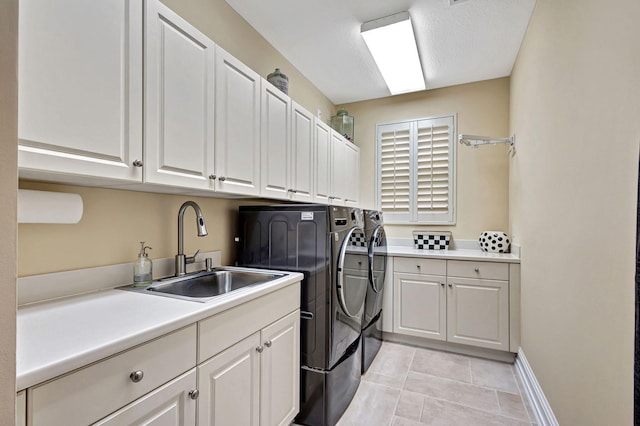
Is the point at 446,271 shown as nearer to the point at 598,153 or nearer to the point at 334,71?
the point at 598,153

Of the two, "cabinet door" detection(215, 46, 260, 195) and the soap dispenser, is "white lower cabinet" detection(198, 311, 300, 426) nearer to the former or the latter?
the soap dispenser

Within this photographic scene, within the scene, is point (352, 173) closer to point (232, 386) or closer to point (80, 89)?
point (232, 386)

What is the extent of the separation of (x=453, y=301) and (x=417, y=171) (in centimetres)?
146

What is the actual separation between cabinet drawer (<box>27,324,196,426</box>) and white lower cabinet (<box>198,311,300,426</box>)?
0.48 ft

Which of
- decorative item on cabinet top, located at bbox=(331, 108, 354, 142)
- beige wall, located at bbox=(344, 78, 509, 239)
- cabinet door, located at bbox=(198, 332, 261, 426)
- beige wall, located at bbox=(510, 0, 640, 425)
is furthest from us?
decorative item on cabinet top, located at bbox=(331, 108, 354, 142)

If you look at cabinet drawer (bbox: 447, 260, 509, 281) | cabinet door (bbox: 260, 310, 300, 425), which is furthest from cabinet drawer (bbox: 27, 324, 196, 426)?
cabinet drawer (bbox: 447, 260, 509, 281)

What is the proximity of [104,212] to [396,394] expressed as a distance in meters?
2.10

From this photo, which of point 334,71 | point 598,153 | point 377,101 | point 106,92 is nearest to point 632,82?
point 598,153

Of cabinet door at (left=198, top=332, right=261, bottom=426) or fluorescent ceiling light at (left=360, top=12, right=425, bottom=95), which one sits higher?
fluorescent ceiling light at (left=360, top=12, right=425, bottom=95)

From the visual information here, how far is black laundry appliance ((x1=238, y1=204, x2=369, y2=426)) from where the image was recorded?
68.4 inches

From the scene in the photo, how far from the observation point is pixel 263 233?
197cm

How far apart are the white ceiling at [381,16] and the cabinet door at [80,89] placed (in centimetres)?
129

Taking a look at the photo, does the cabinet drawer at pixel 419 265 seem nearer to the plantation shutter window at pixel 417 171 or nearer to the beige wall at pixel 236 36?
the plantation shutter window at pixel 417 171

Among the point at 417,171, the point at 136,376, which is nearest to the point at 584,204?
the point at 136,376
